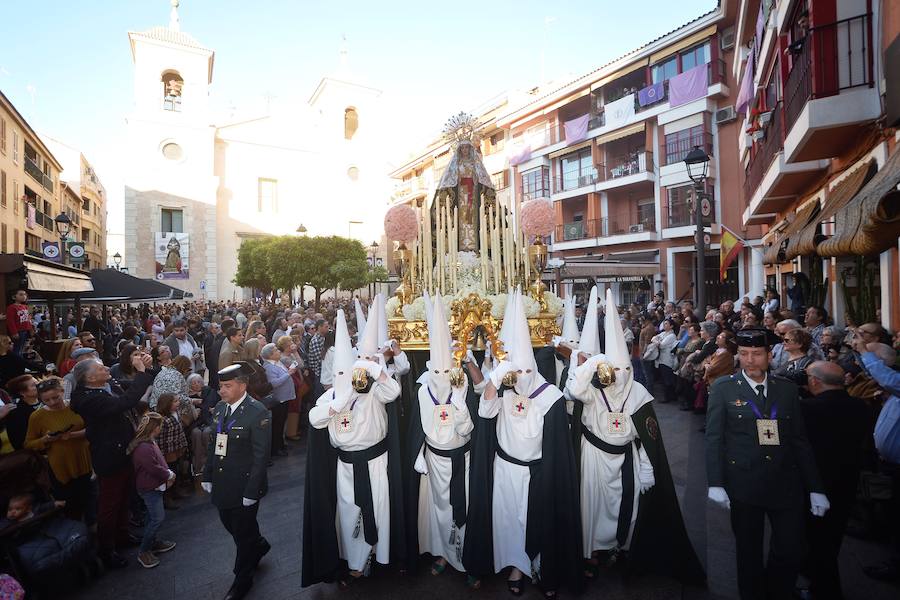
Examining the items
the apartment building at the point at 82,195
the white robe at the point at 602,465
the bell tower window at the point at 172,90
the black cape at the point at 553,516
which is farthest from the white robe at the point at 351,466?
the apartment building at the point at 82,195

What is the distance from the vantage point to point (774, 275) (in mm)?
15727

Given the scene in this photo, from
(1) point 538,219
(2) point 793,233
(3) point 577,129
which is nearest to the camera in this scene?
(1) point 538,219

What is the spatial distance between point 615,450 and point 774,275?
14874 mm

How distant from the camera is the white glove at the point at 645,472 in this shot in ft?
12.7

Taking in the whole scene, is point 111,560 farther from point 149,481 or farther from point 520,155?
point 520,155

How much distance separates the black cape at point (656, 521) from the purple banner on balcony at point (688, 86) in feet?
70.5

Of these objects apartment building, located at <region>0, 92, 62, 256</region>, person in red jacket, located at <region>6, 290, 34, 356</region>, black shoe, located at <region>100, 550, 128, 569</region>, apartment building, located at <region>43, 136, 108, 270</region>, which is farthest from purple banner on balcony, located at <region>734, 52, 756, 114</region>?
apartment building, located at <region>43, 136, 108, 270</region>

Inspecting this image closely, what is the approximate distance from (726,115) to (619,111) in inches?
200

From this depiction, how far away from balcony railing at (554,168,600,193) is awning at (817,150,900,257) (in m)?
21.2

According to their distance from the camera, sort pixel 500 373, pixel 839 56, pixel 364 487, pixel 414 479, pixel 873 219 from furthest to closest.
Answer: pixel 839 56
pixel 873 219
pixel 414 479
pixel 364 487
pixel 500 373

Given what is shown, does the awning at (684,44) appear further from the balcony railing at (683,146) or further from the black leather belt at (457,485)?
the black leather belt at (457,485)

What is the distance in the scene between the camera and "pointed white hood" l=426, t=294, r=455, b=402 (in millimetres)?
3904

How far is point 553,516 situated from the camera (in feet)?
12.3

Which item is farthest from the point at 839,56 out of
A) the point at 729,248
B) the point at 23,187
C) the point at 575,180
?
the point at 23,187
